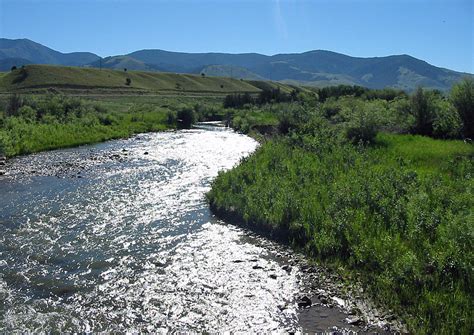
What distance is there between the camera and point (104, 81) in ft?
464

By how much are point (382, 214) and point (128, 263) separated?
10.5 m

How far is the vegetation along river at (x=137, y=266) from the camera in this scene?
38.6ft

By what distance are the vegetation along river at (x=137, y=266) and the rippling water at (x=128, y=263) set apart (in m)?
0.04

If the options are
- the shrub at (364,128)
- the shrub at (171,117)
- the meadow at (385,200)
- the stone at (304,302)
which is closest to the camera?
the meadow at (385,200)

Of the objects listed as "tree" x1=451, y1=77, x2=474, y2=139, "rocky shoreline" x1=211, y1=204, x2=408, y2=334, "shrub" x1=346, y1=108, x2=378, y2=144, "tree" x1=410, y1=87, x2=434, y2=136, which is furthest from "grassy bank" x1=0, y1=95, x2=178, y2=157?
"tree" x1=451, y1=77, x2=474, y2=139

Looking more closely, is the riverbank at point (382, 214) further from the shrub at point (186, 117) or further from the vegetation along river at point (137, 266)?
the shrub at point (186, 117)

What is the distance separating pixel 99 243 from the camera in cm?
1766

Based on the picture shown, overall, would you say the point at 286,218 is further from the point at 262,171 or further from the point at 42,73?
the point at 42,73

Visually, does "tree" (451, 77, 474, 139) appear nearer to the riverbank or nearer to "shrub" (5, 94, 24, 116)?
the riverbank

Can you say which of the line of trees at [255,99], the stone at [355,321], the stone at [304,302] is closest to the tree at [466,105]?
the stone at [304,302]

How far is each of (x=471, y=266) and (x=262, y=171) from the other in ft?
49.2

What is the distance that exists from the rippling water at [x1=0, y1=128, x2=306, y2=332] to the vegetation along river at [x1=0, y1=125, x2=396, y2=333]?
0.14 feet

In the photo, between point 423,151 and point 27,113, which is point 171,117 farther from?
→ point 423,151

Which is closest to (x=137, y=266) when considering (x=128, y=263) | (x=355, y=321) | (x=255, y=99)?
(x=128, y=263)
